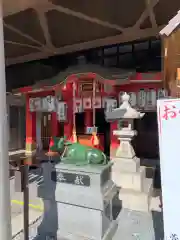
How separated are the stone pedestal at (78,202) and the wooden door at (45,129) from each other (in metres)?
5.82

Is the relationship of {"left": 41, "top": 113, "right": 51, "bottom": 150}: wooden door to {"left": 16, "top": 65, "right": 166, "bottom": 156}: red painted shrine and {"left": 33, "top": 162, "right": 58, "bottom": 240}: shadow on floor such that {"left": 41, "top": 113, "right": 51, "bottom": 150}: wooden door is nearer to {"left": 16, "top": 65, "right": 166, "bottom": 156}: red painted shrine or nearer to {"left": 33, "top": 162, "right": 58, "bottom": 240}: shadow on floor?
{"left": 16, "top": 65, "right": 166, "bottom": 156}: red painted shrine

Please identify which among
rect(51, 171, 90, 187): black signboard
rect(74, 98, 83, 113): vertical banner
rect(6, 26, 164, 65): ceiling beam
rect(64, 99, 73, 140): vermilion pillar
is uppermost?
rect(6, 26, 164, 65): ceiling beam

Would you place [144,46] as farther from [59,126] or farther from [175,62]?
[175,62]

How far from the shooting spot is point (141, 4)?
18.8ft

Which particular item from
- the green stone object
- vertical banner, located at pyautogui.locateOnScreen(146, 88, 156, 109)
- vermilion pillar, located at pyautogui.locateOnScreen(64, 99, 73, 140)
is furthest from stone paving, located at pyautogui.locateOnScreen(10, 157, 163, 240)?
vertical banner, located at pyautogui.locateOnScreen(146, 88, 156, 109)

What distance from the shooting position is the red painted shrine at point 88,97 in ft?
19.2

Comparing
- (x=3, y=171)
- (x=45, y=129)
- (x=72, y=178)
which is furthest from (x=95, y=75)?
(x=3, y=171)

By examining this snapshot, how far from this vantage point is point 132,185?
419 cm

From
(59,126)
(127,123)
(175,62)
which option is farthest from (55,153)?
(175,62)

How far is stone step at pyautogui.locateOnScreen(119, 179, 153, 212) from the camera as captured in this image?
3852 millimetres

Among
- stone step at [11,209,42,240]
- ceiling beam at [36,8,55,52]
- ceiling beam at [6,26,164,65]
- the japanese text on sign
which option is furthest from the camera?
ceiling beam at [6,26,164,65]

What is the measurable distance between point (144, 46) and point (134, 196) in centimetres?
629

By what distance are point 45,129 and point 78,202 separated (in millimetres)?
6324

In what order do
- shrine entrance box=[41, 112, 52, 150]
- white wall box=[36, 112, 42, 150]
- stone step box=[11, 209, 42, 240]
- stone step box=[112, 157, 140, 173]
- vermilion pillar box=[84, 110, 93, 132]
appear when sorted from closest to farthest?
stone step box=[11, 209, 42, 240] → stone step box=[112, 157, 140, 173] → vermilion pillar box=[84, 110, 93, 132] → white wall box=[36, 112, 42, 150] → shrine entrance box=[41, 112, 52, 150]
